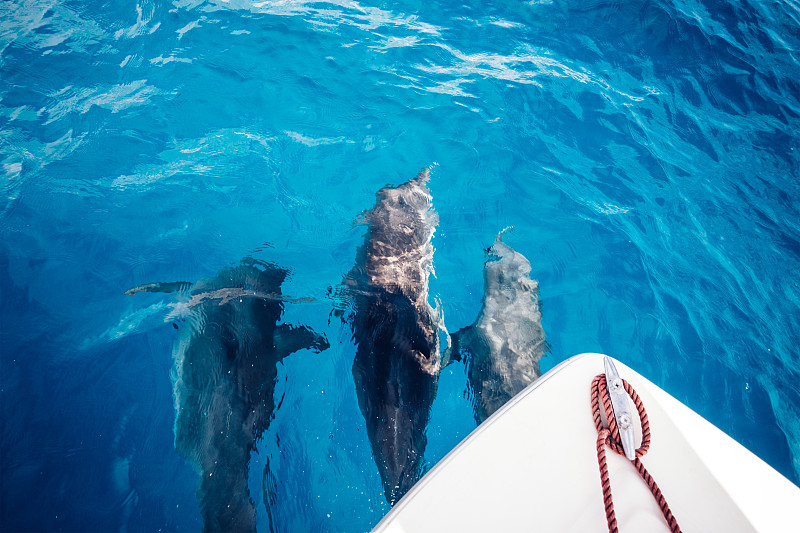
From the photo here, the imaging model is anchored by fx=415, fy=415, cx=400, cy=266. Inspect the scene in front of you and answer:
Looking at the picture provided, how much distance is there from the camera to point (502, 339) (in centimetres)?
498

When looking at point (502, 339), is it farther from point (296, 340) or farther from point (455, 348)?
point (296, 340)

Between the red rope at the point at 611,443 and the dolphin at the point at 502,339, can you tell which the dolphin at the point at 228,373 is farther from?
the red rope at the point at 611,443

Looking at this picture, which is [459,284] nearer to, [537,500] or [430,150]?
[430,150]

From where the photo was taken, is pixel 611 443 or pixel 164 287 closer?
pixel 611 443

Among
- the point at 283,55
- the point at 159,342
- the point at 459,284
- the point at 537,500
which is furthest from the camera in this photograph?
the point at 283,55

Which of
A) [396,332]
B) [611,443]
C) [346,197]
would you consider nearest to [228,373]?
[396,332]

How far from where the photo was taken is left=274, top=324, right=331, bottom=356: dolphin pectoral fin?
4684mm

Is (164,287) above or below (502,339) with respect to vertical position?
below

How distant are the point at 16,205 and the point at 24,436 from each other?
368 centimetres

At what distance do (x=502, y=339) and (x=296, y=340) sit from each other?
2.44 metres

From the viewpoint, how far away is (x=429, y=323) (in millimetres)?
4980

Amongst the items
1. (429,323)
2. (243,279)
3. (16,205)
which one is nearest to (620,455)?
(429,323)

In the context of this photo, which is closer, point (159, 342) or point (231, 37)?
point (159, 342)

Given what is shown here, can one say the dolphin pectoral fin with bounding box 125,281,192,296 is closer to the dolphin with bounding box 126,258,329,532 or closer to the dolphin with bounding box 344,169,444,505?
the dolphin with bounding box 126,258,329,532
